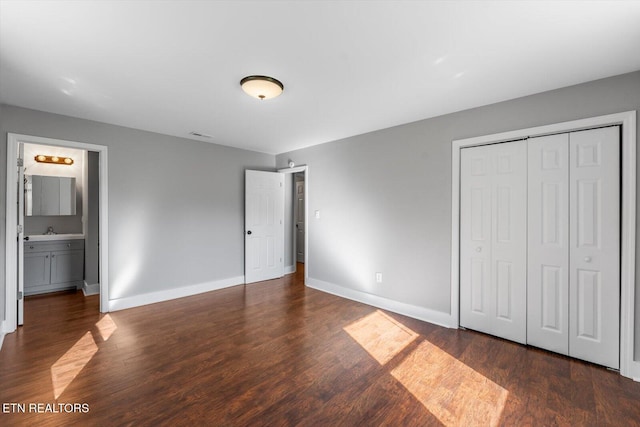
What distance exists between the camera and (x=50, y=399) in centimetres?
196

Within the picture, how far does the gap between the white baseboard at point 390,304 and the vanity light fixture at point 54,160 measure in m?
4.70

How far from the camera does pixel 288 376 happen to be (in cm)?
224

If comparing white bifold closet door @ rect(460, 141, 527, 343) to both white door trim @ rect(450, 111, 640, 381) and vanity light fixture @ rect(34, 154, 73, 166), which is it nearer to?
white door trim @ rect(450, 111, 640, 381)

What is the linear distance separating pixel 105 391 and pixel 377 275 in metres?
3.07

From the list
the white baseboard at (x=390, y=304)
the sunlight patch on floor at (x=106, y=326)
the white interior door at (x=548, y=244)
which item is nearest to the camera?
the white interior door at (x=548, y=244)

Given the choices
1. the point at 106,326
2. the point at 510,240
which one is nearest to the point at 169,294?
the point at 106,326

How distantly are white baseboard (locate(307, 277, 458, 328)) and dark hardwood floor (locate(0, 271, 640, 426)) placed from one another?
110mm

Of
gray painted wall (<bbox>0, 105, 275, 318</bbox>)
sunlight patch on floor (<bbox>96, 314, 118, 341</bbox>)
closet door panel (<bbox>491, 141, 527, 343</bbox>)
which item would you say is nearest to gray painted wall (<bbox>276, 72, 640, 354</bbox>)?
closet door panel (<bbox>491, 141, 527, 343</bbox>)

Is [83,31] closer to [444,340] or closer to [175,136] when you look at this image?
[175,136]

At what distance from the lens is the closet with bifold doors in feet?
7.75

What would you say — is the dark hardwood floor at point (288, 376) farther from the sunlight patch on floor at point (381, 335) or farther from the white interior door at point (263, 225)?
the white interior door at point (263, 225)

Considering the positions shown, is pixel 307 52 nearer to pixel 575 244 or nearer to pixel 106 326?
Result: pixel 575 244

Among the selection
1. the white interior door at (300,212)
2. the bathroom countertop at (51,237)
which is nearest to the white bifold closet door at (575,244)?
the white interior door at (300,212)

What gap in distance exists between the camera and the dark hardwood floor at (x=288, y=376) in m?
1.82
